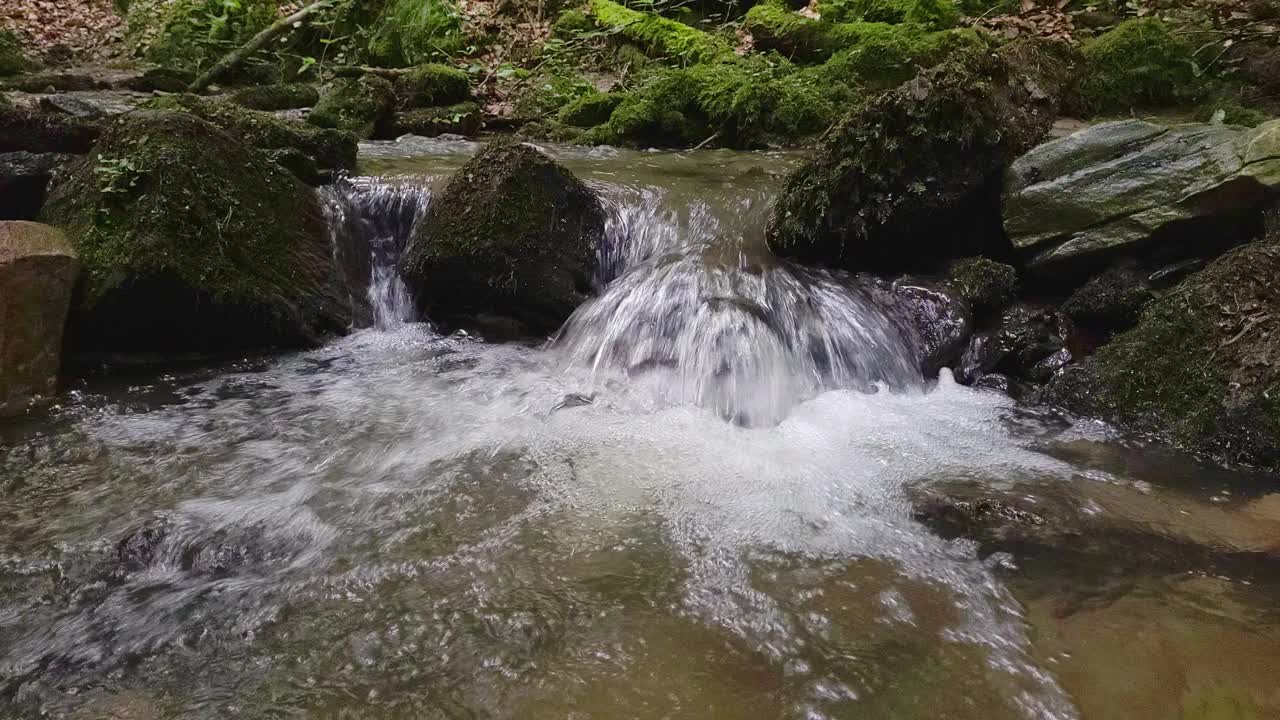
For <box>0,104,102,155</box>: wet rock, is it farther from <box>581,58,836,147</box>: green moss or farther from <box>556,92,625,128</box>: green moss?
<box>556,92,625,128</box>: green moss

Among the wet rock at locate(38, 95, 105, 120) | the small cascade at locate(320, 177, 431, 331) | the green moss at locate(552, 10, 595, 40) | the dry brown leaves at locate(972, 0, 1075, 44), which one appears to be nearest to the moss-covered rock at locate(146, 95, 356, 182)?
the small cascade at locate(320, 177, 431, 331)

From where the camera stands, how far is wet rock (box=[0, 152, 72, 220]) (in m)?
4.76

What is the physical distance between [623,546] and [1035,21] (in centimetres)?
953

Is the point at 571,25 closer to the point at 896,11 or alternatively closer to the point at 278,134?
the point at 896,11

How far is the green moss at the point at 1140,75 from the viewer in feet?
23.6

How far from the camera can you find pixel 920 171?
15.8 feet

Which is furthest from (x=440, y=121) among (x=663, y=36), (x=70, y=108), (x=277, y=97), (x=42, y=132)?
(x=42, y=132)

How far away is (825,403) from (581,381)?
1457 mm

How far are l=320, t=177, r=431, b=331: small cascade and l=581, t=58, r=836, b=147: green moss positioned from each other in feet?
10.4

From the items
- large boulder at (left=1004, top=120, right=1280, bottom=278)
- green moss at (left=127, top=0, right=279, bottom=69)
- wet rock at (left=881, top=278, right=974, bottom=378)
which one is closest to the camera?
large boulder at (left=1004, top=120, right=1280, bottom=278)

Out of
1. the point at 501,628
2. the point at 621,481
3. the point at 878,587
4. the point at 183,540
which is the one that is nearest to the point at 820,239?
the point at 621,481

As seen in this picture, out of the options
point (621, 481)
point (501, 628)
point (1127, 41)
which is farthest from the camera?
point (1127, 41)

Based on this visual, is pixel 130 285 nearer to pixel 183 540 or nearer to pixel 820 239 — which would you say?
pixel 183 540

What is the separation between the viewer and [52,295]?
3.98 metres
